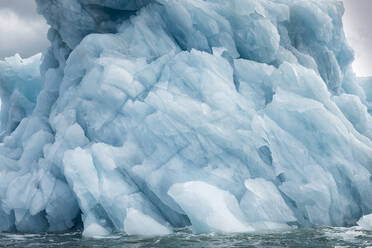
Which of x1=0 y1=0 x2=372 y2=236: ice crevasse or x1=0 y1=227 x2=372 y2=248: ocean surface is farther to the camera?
x1=0 y1=0 x2=372 y2=236: ice crevasse

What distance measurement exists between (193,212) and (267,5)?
8.23m

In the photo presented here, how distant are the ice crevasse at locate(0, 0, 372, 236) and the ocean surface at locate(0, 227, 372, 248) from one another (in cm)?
57

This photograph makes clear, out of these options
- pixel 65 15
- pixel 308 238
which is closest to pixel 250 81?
pixel 308 238

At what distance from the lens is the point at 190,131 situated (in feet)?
39.9

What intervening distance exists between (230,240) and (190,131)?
3.61m

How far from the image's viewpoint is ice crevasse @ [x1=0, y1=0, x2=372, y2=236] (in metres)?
11.5

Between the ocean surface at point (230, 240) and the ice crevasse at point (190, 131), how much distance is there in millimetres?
565

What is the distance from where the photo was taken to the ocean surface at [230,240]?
29.4 ft

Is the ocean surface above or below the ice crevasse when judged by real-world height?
below

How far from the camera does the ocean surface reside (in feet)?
29.4

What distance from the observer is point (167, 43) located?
576 inches

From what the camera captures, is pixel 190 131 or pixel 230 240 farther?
pixel 190 131

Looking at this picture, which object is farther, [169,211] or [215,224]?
[169,211]

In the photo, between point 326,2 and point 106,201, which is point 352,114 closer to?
point 326,2
